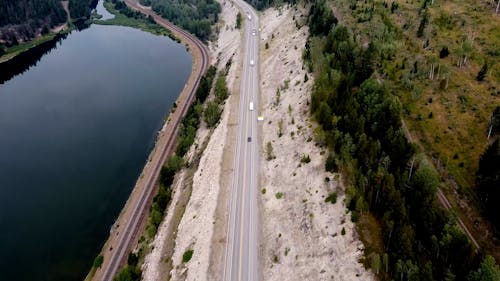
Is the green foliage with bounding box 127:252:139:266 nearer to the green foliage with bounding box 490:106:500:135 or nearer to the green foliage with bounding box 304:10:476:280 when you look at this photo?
the green foliage with bounding box 304:10:476:280

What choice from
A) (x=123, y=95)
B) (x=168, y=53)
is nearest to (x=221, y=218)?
(x=123, y=95)

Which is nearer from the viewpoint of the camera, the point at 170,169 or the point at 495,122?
the point at 495,122

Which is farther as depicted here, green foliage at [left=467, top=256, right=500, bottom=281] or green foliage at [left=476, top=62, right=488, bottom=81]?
green foliage at [left=476, top=62, right=488, bottom=81]

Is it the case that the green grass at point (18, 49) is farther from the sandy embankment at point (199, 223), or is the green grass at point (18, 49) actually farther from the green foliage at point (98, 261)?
the green foliage at point (98, 261)

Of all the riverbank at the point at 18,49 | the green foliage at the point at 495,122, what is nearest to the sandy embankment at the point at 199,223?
the green foliage at the point at 495,122

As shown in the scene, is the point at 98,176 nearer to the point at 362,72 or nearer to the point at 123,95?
the point at 123,95

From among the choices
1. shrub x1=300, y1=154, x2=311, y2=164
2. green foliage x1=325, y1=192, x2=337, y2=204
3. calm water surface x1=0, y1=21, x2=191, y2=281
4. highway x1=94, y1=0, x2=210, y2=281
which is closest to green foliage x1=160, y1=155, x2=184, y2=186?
highway x1=94, y1=0, x2=210, y2=281


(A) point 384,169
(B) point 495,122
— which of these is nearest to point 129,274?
(A) point 384,169

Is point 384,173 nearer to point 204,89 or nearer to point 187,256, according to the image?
point 187,256

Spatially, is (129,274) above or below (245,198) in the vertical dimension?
below
